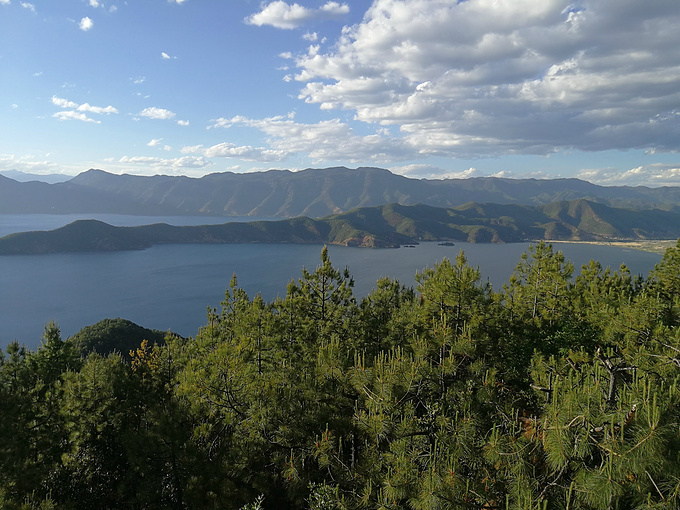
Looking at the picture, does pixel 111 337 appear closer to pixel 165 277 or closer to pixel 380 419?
pixel 380 419

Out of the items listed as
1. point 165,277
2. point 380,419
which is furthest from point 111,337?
point 165,277

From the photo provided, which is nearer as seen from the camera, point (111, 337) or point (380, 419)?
point (380, 419)

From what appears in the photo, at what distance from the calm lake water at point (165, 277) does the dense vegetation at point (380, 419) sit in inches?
1710

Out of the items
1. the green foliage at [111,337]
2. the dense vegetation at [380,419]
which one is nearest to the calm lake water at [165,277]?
the green foliage at [111,337]

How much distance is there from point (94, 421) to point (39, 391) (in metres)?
3.91

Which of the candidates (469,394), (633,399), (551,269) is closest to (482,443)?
(469,394)

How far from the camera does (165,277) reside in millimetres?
130625

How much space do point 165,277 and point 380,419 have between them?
445ft

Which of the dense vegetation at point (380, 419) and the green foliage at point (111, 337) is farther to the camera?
the green foliage at point (111, 337)

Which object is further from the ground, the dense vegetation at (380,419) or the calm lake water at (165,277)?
the dense vegetation at (380,419)

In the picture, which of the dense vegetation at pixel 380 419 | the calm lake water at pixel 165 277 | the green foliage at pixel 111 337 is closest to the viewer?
the dense vegetation at pixel 380 419

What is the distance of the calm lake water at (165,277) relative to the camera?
9050 cm

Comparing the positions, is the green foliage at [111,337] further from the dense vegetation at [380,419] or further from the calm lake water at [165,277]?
the dense vegetation at [380,419]

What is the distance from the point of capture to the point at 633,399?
530 centimetres
